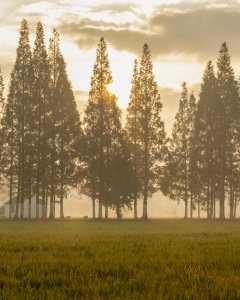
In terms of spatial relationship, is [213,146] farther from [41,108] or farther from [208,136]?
[41,108]

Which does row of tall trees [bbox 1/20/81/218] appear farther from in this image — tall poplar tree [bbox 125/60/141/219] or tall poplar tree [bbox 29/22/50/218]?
tall poplar tree [bbox 125/60/141/219]

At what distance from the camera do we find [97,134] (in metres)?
56.8

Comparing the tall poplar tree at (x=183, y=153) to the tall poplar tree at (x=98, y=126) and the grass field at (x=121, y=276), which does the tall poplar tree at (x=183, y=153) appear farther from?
the grass field at (x=121, y=276)

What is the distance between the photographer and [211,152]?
61531 mm

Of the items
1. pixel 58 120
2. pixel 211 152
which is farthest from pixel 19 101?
pixel 211 152

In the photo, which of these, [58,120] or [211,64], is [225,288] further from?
[211,64]

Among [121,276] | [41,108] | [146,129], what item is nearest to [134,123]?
[146,129]

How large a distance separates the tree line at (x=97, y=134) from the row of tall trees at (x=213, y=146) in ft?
0.44

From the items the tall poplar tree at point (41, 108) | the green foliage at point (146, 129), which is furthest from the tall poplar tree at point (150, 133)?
the tall poplar tree at point (41, 108)

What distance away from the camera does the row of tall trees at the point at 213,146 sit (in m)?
59.8

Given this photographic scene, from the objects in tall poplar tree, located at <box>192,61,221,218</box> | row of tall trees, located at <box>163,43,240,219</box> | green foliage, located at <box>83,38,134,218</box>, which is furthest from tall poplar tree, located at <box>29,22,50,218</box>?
tall poplar tree, located at <box>192,61,221,218</box>

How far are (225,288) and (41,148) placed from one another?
5006 centimetres

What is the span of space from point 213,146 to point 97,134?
1554 centimetres

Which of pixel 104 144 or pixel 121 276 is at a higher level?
pixel 104 144
